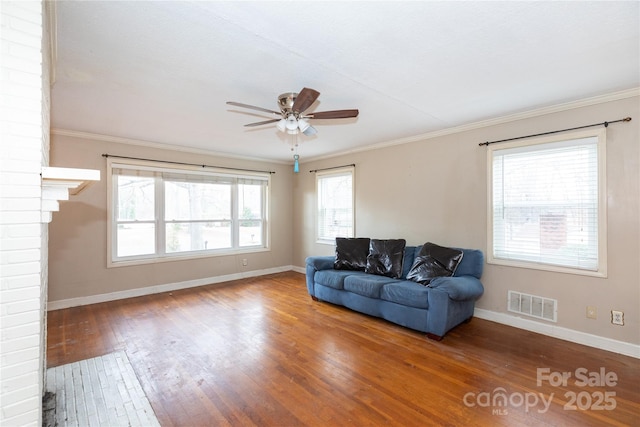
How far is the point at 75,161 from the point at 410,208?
16.0 ft

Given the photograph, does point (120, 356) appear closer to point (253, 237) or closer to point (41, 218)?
point (41, 218)

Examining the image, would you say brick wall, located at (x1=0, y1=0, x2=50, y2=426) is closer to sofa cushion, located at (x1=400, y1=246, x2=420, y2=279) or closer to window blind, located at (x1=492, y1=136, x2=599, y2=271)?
sofa cushion, located at (x1=400, y1=246, x2=420, y2=279)

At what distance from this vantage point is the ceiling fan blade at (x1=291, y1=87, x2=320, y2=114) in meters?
2.21

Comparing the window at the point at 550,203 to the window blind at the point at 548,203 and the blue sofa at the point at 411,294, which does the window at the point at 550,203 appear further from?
the blue sofa at the point at 411,294

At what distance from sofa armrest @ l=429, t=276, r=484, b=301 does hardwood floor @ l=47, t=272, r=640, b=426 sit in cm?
46

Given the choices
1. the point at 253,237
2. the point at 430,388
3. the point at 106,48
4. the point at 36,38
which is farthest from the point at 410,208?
the point at 36,38

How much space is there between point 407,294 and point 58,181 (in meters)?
3.08

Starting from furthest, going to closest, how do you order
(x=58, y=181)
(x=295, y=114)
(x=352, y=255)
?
(x=352, y=255) < (x=295, y=114) < (x=58, y=181)

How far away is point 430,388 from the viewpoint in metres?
2.26

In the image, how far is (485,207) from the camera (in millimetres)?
3730

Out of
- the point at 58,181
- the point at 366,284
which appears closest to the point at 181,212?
the point at 366,284

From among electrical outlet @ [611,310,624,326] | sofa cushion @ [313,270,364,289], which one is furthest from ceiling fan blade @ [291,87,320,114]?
electrical outlet @ [611,310,624,326]

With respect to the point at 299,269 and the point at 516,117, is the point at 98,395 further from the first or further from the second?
the point at 516,117

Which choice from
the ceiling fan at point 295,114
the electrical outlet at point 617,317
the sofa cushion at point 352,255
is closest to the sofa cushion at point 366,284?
the sofa cushion at point 352,255
